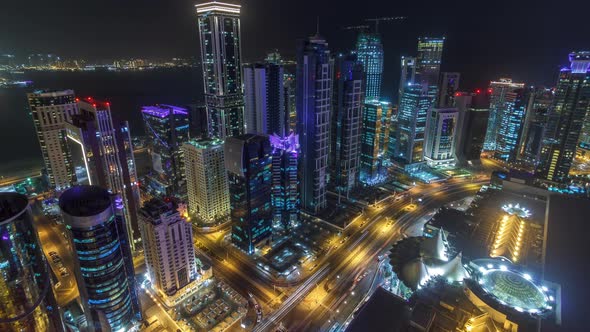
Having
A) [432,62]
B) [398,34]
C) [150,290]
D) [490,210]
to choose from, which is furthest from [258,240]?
[398,34]

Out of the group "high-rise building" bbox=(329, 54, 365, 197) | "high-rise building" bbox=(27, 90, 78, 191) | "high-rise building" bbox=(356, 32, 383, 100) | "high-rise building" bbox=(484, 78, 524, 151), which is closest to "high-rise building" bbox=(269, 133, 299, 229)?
"high-rise building" bbox=(329, 54, 365, 197)

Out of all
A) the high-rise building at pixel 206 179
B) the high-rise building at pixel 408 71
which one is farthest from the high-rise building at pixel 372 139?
the high-rise building at pixel 206 179

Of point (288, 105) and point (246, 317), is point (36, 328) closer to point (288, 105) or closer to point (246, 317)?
point (246, 317)

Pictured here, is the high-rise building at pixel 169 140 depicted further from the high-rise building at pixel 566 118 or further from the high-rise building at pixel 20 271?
the high-rise building at pixel 566 118

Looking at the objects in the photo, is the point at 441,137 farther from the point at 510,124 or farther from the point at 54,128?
the point at 54,128

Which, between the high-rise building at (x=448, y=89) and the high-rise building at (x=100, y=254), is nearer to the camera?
the high-rise building at (x=100, y=254)

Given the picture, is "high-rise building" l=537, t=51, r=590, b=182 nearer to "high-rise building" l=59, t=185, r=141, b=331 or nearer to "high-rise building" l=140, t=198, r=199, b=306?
"high-rise building" l=140, t=198, r=199, b=306
